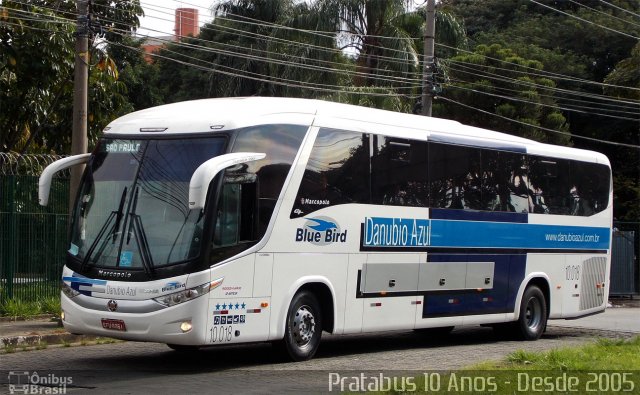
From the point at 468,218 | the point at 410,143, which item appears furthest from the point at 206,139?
the point at 468,218

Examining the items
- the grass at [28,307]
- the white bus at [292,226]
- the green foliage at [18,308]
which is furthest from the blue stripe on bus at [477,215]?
the green foliage at [18,308]

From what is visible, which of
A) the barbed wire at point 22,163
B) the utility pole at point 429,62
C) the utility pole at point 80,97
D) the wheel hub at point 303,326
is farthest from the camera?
the utility pole at point 429,62

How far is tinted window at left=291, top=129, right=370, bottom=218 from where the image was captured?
45.1 ft

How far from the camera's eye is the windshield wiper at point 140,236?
12227 mm

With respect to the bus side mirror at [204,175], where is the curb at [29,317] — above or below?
below

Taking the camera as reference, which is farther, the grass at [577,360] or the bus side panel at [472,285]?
the bus side panel at [472,285]

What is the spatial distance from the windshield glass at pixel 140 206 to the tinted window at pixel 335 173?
163 cm

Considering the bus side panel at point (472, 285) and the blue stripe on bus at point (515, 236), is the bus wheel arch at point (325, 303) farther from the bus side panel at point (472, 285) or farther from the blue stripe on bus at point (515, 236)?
the blue stripe on bus at point (515, 236)

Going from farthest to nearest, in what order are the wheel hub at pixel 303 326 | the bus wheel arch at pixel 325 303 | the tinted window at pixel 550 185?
the tinted window at pixel 550 185 → the bus wheel arch at pixel 325 303 → the wheel hub at pixel 303 326

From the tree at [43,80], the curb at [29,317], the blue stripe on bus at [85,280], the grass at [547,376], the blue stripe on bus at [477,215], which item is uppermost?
the tree at [43,80]

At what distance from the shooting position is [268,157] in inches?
518

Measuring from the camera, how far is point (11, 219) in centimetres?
1803

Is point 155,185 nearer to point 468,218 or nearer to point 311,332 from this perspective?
point 311,332

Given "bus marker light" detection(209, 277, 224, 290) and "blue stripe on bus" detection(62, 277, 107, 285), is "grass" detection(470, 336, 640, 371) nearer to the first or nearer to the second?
"bus marker light" detection(209, 277, 224, 290)
